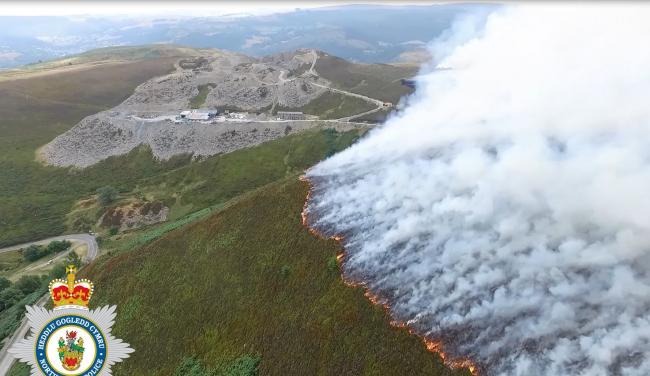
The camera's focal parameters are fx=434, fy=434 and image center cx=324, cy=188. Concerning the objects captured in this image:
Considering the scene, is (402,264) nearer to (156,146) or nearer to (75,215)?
(75,215)

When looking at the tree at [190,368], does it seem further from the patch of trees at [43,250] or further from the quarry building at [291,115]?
the quarry building at [291,115]

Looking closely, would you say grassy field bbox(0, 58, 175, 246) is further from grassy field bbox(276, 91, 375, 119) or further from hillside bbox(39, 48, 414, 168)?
grassy field bbox(276, 91, 375, 119)

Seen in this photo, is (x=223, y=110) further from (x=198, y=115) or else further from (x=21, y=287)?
(x=21, y=287)

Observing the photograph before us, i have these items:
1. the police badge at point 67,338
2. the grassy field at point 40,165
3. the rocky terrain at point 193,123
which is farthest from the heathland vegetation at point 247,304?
the rocky terrain at point 193,123

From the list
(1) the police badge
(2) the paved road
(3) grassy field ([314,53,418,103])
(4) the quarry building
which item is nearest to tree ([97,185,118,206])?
(2) the paved road

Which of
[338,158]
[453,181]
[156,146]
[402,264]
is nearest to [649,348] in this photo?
[402,264]

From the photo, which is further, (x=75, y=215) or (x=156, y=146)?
(x=156, y=146)

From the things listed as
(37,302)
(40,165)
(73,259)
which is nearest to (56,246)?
(73,259)
